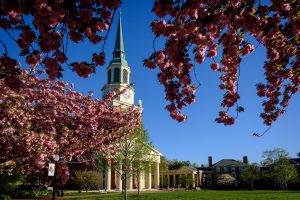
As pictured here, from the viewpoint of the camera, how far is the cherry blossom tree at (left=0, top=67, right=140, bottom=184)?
1282cm

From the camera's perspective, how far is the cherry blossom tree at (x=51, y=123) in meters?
12.8

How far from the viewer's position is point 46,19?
4.38 meters

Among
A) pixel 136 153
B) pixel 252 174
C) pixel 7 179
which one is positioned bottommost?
pixel 7 179

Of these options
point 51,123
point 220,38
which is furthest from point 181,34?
point 51,123

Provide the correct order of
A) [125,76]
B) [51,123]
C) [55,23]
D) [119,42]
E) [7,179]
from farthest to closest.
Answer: [119,42], [125,76], [7,179], [51,123], [55,23]

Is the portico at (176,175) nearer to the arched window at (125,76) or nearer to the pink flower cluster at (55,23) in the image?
the arched window at (125,76)

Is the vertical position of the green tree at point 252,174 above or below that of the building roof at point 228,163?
below

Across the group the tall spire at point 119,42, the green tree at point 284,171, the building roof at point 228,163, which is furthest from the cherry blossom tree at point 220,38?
the building roof at point 228,163

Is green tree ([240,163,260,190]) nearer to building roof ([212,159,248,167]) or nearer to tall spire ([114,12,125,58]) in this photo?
building roof ([212,159,248,167])

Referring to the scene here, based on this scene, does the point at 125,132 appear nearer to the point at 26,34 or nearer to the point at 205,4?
the point at 205,4

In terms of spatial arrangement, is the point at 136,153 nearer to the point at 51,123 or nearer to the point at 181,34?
the point at 51,123

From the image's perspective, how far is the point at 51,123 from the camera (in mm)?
14250

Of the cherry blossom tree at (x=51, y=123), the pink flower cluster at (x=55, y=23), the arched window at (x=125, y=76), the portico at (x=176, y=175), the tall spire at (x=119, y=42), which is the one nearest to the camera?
the pink flower cluster at (x=55, y=23)

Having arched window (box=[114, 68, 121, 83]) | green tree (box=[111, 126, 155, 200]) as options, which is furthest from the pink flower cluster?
arched window (box=[114, 68, 121, 83])
